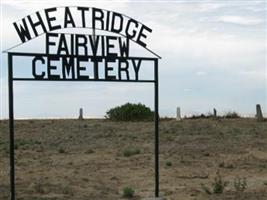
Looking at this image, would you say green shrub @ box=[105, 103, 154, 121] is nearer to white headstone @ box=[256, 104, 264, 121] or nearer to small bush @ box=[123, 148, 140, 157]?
white headstone @ box=[256, 104, 264, 121]

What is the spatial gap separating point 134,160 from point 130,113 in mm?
18158

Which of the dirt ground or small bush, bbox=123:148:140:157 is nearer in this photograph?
the dirt ground

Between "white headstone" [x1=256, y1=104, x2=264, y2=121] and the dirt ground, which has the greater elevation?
"white headstone" [x1=256, y1=104, x2=264, y2=121]

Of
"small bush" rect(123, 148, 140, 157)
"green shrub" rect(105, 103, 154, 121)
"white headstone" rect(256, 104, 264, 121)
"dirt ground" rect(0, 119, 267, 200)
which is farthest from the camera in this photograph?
"green shrub" rect(105, 103, 154, 121)

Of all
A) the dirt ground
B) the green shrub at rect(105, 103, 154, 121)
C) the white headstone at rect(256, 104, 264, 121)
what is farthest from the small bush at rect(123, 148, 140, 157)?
the green shrub at rect(105, 103, 154, 121)

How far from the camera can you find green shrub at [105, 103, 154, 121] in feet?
123

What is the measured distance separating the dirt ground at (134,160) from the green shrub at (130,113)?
220 inches

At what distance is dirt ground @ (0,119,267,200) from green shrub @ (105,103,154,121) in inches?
220

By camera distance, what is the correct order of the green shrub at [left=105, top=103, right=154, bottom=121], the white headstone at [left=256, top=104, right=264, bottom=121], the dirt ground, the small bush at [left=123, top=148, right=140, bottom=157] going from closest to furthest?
the dirt ground
the small bush at [left=123, top=148, right=140, bottom=157]
the white headstone at [left=256, top=104, right=264, bottom=121]
the green shrub at [left=105, top=103, right=154, bottom=121]

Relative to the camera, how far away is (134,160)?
19.2 metres

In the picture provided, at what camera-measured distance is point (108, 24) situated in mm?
11406

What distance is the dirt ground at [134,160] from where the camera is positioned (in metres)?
13.6

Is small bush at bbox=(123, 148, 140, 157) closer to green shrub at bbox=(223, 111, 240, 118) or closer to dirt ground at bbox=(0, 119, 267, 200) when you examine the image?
dirt ground at bbox=(0, 119, 267, 200)

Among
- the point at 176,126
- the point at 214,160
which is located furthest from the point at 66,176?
the point at 176,126
